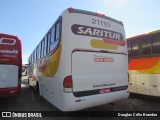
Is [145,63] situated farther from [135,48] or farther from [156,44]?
[135,48]

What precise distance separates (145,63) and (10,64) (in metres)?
5.79

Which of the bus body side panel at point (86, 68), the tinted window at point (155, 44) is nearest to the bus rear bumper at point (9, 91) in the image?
the bus body side panel at point (86, 68)

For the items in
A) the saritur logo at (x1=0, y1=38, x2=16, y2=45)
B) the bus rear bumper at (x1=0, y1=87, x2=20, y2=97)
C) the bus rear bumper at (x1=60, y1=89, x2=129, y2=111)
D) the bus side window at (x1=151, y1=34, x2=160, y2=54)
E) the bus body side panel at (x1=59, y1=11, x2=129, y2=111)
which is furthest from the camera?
the saritur logo at (x1=0, y1=38, x2=16, y2=45)

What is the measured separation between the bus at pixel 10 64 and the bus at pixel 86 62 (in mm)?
2686

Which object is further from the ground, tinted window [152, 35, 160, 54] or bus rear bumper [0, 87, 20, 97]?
tinted window [152, 35, 160, 54]

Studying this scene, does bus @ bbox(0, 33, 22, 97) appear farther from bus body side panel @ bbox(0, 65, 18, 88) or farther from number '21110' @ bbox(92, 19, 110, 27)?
number '21110' @ bbox(92, 19, 110, 27)

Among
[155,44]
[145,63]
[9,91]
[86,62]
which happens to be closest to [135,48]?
[145,63]

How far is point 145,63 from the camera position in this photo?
7.29m

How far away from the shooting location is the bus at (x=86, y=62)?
4801 mm

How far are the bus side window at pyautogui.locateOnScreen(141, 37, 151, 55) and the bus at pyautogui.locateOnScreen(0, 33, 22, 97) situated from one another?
552 cm

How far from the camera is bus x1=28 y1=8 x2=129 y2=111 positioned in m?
4.80

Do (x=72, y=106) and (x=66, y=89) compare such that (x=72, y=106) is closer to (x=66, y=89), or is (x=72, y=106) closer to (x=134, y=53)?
(x=66, y=89)

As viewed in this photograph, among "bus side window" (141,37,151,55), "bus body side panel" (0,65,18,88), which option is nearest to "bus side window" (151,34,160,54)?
"bus side window" (141,37,151,55)

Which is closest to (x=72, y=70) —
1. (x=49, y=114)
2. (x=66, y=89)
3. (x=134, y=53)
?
(x=66, y=89)
